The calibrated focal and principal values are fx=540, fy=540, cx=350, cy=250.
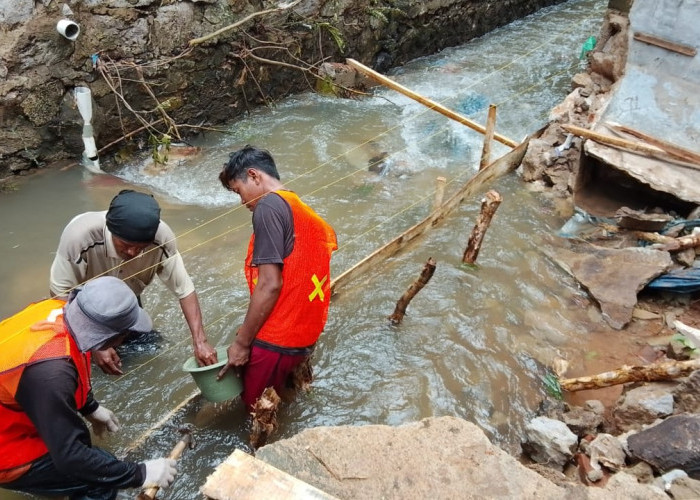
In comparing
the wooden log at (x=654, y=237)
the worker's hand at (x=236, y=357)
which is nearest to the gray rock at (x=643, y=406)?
the wooden log at (x=654, y=237)

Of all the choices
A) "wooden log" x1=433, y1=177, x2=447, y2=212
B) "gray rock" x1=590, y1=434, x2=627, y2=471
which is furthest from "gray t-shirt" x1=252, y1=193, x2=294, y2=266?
"wooden log" x1=433, y1=177, x2=447, y2=212

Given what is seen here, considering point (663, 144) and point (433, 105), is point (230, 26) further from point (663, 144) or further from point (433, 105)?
point (663, 144)

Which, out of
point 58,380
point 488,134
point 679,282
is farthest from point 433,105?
point 58,380

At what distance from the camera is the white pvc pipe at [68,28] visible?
22.5 feet

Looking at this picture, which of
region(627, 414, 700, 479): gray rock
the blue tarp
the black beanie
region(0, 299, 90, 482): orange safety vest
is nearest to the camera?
region(0, 299, 90, 482): orange safety vest

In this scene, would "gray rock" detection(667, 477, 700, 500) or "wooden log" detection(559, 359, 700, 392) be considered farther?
"wooden log" detection(559, 359, 700, 392)

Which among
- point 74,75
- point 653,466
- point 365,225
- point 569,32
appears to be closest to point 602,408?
point 653,466

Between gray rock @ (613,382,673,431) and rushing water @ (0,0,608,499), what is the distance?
0.68m

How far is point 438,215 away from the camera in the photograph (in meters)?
6.52

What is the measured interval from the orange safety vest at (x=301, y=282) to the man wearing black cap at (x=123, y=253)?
0.58 metres

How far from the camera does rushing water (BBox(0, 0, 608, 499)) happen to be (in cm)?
433

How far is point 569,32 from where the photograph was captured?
1423 centimetres

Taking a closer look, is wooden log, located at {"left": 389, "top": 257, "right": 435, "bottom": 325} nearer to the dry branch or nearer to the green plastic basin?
the green plastic basin

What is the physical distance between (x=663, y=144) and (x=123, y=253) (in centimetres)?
643
